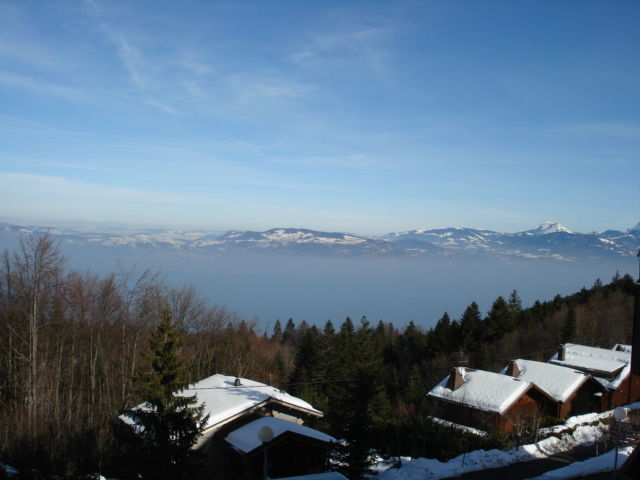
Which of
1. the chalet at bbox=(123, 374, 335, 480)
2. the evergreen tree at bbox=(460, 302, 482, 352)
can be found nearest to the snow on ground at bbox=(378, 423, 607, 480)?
the chalet at bbox=(123, 374, 335, 480)

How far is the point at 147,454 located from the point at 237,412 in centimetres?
491

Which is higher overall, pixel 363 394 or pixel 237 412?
pixel 363 394

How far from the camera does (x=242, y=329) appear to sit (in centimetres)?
4488

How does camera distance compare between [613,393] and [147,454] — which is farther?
[613,393]

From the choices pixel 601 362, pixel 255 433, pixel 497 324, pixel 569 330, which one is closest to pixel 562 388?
pixel 601 362

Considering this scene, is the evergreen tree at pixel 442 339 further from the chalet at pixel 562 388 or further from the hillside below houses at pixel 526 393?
the chalet at pixel 562 388

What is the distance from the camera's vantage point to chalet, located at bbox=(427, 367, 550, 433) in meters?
25.1

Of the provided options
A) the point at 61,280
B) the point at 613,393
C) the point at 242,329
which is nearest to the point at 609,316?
the point at 613,393

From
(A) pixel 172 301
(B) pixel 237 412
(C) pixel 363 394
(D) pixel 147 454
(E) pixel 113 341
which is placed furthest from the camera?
(A) pixel 172 301

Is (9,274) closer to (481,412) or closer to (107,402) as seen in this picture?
(107,402)

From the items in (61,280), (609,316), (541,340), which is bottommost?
(541,340)

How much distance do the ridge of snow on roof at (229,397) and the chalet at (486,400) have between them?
1198cm

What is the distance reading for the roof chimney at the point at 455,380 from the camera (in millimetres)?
27828

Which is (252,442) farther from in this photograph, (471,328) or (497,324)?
(497,324)
